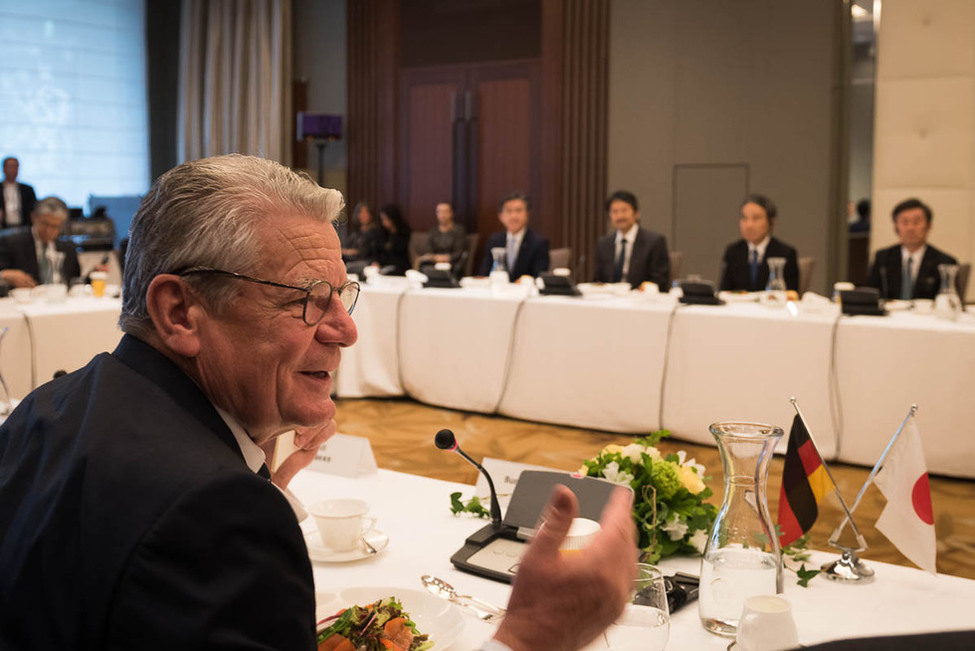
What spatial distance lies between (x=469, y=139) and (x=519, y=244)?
134 inches

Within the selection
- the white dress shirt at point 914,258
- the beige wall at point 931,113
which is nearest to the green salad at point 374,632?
the white dress shirt at point 914,258

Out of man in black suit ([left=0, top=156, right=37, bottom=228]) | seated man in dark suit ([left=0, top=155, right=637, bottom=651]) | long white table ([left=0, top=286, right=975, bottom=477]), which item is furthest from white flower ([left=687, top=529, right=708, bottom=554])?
man in black suit ([left=0, top=156, right=37, bottom=228])

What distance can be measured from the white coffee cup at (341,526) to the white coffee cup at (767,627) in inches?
27.7

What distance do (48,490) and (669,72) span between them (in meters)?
8.54

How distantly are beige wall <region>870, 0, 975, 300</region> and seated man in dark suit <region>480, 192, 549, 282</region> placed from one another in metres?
2.65

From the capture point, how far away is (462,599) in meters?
Result: 1.41

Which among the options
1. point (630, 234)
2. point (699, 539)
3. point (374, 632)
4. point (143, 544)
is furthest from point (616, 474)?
point (630, 234)

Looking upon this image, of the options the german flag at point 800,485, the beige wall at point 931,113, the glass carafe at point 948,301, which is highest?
the beige wall at point 931,113

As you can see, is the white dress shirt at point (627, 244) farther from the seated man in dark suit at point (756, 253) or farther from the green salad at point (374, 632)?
the green salad at point (374, 632)

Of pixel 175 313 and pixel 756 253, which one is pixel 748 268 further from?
pixel 175 313

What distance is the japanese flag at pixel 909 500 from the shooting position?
→ 150cm

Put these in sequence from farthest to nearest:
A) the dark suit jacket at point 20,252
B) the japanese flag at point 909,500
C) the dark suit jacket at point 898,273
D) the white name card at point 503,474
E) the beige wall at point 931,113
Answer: the beige wall at point 931,113, the dark suit jacket at point 20,252, the dark suit jacket at point 898,273, the white name card at point 503,474, the japanese flag at point 909,500

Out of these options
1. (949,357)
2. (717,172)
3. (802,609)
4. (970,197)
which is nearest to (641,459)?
(802,609)

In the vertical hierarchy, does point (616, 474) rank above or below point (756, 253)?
below
